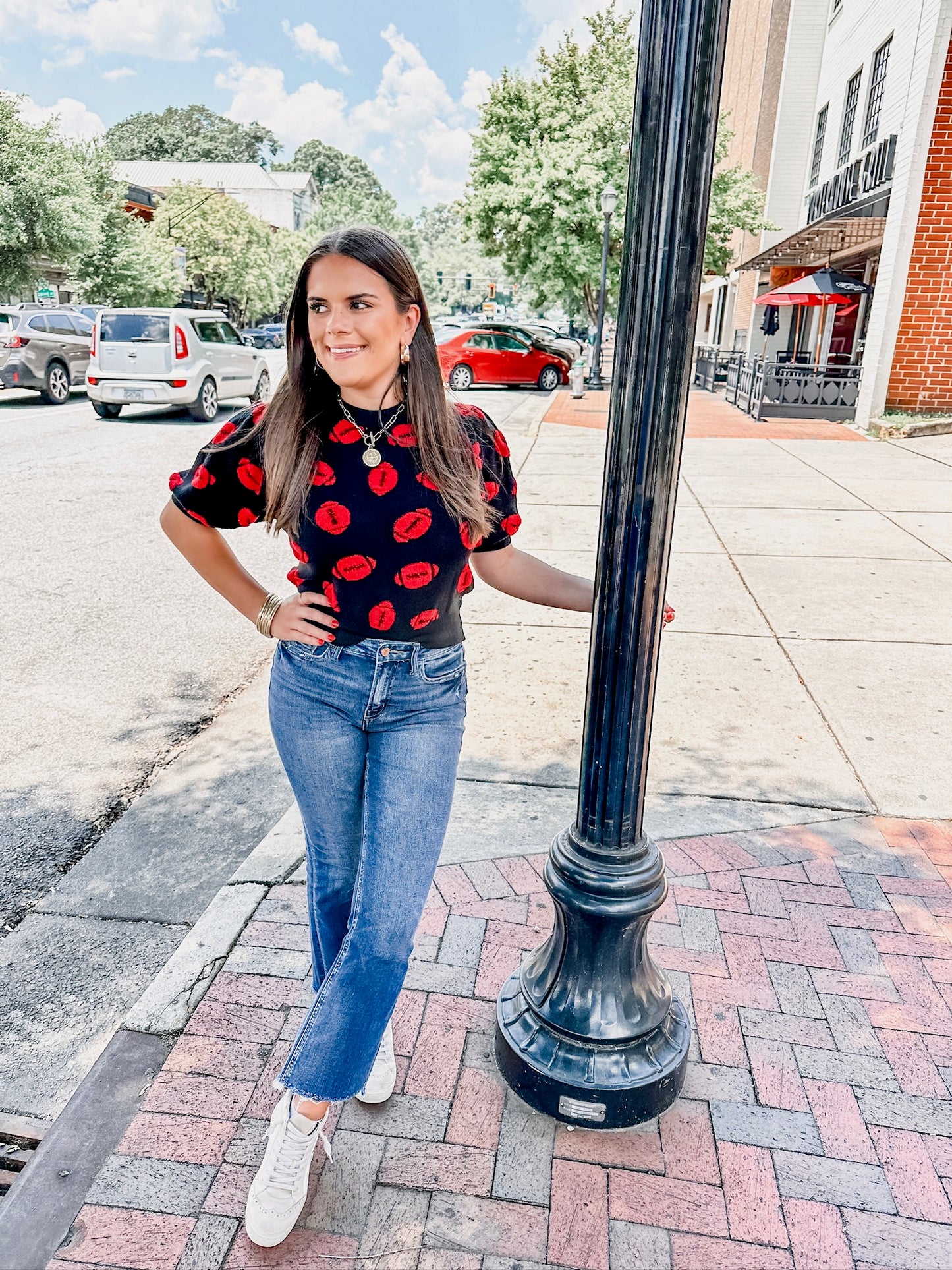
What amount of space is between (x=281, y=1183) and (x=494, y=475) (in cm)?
151

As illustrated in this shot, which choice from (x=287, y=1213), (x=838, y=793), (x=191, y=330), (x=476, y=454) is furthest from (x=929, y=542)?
(x=191, y=330)

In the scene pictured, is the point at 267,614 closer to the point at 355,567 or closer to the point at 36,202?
the point at 355,567

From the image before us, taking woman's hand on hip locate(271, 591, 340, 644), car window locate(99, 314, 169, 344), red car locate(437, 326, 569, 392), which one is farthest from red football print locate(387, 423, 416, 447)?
red car locate(437, 326, 569, 392)

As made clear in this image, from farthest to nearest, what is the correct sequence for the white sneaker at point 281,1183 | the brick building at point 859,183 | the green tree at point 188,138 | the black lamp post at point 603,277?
the green tree at point 188,138, the black lamp post at point 603,277, the brick building at point 859,183, the white sneaker at point 281,1183

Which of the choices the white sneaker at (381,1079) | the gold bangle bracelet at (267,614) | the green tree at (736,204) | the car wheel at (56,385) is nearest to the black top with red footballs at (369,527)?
the gold bangle bracelet at (267,614)

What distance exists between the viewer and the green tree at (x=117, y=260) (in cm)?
3008

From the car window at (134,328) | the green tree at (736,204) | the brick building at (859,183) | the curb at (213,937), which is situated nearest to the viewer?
the curb at (213,937)

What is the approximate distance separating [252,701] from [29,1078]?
2432mm

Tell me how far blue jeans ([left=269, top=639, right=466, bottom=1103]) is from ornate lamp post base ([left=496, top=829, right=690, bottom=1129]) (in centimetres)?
43

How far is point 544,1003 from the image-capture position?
227cm

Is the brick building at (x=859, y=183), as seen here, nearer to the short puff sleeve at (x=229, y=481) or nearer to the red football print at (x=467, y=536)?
the red football print at (x=467, y=536)

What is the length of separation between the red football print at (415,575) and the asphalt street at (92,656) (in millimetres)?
1913

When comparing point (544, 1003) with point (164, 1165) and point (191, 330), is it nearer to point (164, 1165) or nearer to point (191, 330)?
point (164, 1165)

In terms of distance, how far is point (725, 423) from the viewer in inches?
616
